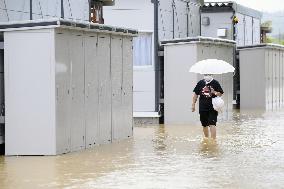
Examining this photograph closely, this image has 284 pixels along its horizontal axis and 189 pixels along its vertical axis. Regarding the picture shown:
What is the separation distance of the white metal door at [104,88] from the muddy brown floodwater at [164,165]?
0.44 m

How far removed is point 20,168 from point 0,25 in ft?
12.0

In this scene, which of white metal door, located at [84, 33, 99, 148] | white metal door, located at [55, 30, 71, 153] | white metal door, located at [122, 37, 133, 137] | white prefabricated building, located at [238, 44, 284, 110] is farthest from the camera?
white prefabricated building, located at [238, 44, 284, 110]

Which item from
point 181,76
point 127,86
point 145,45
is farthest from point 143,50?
point 127,86

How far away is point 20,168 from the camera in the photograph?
1349 centimetres

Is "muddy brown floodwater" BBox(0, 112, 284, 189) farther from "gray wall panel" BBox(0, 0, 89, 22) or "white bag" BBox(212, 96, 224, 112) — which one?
"gray wall panel" BBox(0, 0, 89, 22)

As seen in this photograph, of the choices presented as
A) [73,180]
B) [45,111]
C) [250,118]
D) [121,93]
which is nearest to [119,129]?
[121,93]

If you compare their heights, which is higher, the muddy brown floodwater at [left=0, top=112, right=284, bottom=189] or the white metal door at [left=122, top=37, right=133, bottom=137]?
the white metal door at [left=122, top=37, right=133, bottom=137]

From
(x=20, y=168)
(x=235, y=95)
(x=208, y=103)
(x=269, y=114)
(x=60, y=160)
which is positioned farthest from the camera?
(x=235, y=95)

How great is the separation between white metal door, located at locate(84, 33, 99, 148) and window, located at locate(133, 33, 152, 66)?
26.2ft

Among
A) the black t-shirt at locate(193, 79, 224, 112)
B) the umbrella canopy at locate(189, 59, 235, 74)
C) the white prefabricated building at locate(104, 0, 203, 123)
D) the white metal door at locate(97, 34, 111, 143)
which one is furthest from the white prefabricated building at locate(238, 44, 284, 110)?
the white metal door at locate(97, 34, 111, 143)

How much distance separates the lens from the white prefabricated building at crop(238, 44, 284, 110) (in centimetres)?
3281

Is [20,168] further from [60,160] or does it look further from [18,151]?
[18,151]

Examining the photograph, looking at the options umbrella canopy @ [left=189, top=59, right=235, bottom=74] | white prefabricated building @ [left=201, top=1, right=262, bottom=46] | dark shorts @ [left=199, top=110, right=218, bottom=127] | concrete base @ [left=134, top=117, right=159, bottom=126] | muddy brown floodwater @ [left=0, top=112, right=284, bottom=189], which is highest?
white prefabricated building @ [left=201, top=1, right=262, bottom=46]

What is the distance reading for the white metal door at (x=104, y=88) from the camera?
17.8 meters
